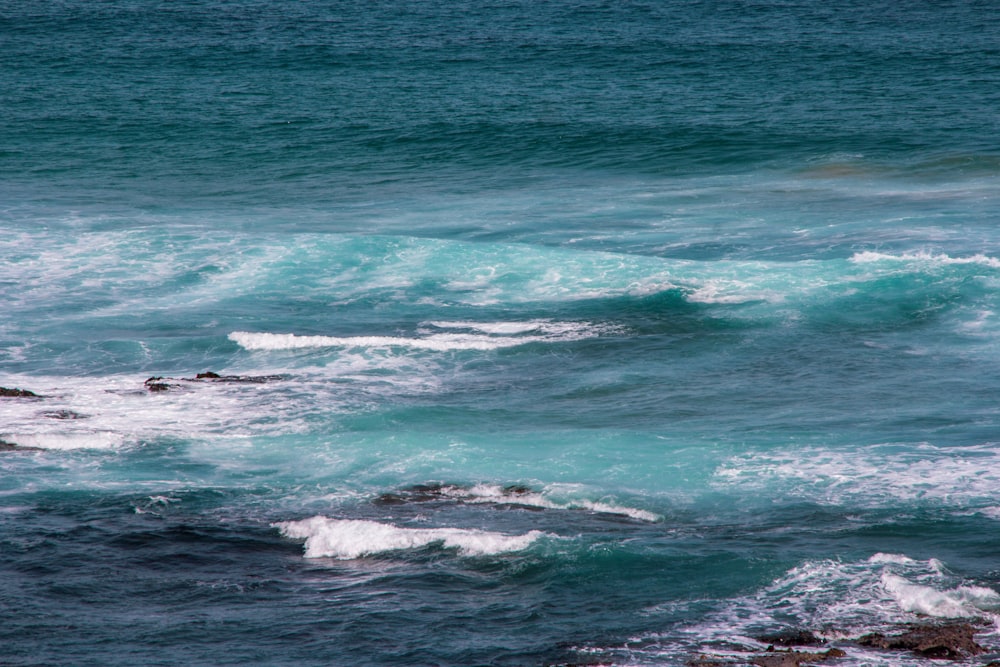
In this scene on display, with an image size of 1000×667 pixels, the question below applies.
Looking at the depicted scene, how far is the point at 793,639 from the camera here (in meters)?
10.6

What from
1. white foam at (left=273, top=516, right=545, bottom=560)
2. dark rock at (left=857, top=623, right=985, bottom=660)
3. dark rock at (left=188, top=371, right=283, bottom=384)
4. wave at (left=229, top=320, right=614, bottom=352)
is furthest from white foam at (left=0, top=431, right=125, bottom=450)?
dark rock at (left=857, top=623, right=985, bottom=660)

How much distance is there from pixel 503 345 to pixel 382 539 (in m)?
8.48

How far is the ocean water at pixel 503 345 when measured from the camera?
11.8 meters

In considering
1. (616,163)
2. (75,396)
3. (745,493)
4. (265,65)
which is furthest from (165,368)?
(265,65)

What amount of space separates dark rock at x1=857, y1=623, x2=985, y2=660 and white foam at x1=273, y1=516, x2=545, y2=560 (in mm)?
3990

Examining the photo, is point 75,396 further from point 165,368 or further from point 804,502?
point 804,502

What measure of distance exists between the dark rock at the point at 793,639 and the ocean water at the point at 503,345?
22cm

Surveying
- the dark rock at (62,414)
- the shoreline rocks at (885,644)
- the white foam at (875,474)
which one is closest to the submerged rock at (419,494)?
the white foam at (875,474)

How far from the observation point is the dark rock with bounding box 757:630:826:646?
34.5 feet

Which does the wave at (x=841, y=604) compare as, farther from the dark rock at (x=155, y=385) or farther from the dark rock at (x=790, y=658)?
the dark rock at (x=155, y=385)

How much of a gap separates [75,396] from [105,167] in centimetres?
2148

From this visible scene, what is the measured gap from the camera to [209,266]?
1101 inches

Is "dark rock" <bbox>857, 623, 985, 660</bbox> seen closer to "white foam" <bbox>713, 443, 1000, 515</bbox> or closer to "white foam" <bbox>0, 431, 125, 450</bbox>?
"white foam" <bbox>713, 443, 1000, 515</bbox>

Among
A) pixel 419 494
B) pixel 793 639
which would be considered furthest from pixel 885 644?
pixel 419 494
